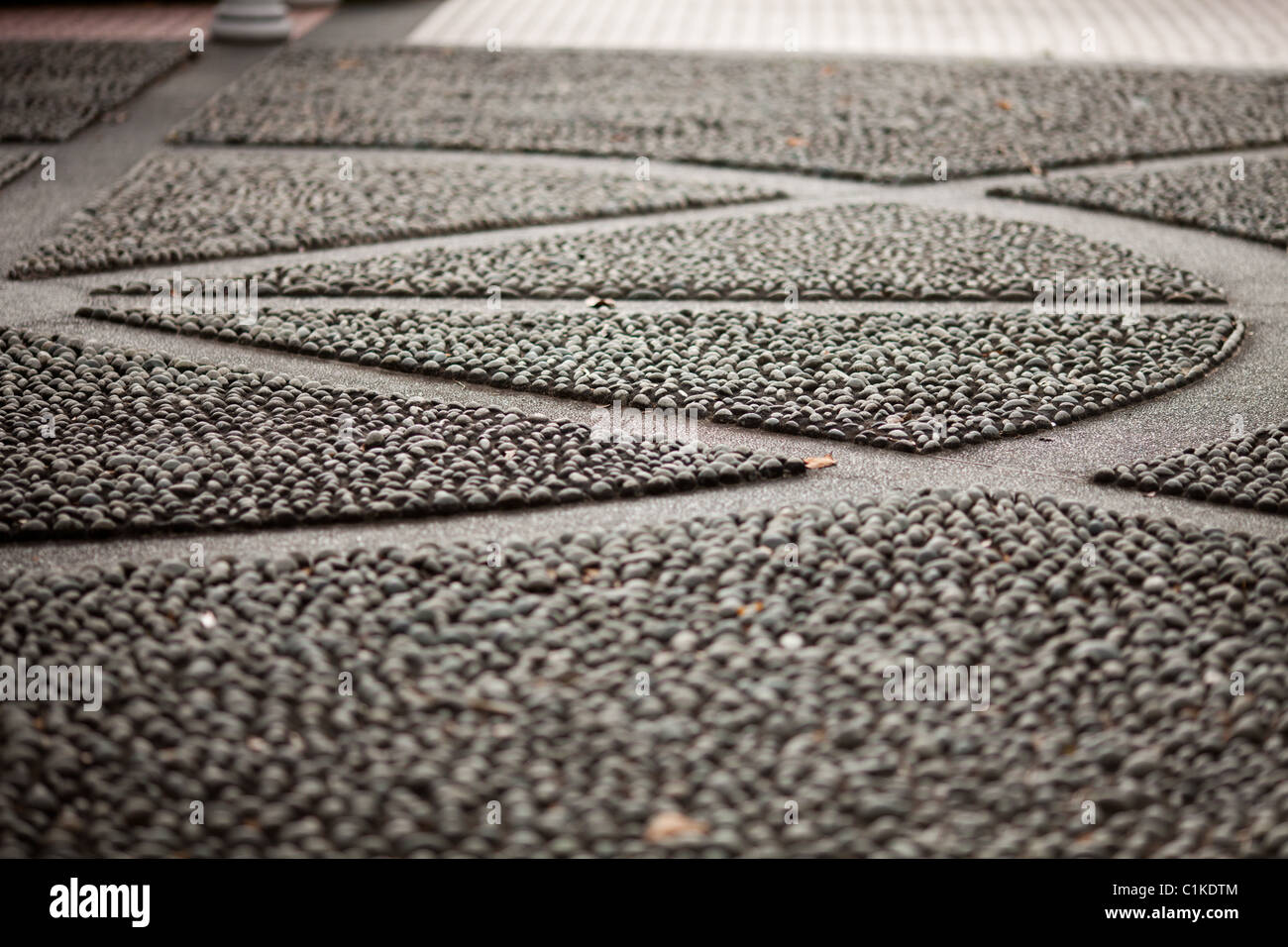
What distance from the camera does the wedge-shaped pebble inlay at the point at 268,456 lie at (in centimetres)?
382

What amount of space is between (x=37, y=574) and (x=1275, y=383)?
4.03 meters

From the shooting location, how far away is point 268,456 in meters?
4.14

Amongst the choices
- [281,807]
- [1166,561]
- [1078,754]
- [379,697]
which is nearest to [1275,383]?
[1166,561]

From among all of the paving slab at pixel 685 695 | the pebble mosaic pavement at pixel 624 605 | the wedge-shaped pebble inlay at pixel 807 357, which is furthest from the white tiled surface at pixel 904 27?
the paving slab at pixel 685 695

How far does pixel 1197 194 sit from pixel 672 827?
5.71m

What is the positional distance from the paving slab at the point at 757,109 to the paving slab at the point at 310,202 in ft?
1.70

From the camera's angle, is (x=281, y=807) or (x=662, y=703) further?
(x=662, y=703)

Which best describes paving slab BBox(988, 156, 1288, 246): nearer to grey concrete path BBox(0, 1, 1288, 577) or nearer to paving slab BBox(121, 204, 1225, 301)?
grey concrete path BBox(0, 1, 1288, 577)

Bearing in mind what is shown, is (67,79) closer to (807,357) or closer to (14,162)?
(14,162)

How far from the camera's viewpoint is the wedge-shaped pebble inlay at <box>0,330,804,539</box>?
3.82m

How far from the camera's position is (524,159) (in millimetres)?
7762

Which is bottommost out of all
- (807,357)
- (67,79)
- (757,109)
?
(807,357)

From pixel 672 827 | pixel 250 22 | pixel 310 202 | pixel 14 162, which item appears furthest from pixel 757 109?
pixel 672 827

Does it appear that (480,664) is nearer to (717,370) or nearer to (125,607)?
(125,607)
